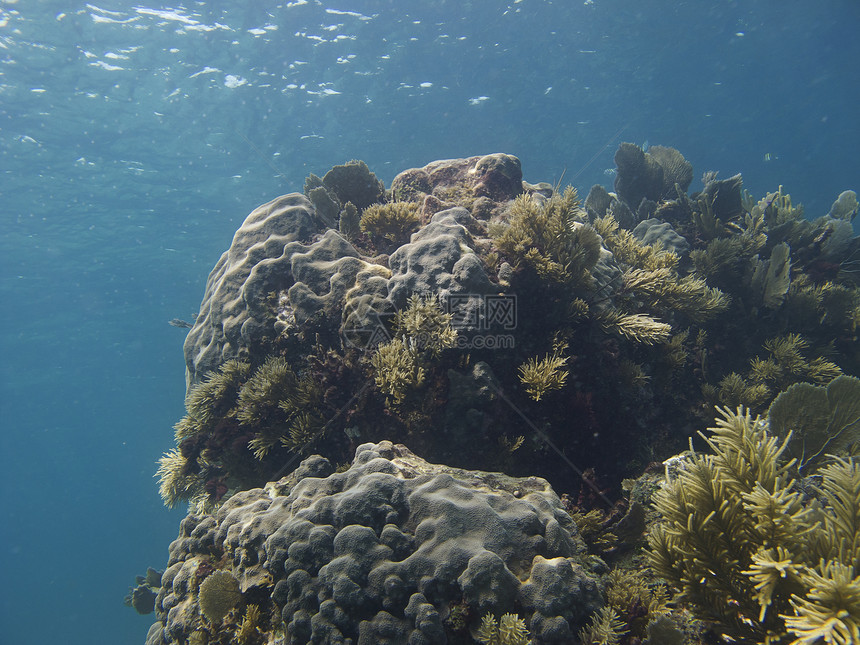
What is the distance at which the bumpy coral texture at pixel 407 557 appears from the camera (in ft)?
8.54

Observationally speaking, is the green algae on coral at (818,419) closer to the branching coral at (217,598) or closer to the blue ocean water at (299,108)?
the branching coral at (217,598)

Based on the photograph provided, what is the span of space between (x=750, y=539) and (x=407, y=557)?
218 cm

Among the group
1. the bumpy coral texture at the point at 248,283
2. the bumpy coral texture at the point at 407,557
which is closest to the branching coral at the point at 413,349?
the bumpy coral texture at the point at 407,557

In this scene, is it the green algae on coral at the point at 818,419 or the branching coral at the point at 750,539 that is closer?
the branching coral at the point at 750,539

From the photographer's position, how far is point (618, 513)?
13.0 feet

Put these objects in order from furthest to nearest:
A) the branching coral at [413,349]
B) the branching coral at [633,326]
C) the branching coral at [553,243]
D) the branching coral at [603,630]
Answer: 1. the branching coral at [633,326]
2. the branching coral at [553,243]
3. the branching coral at [413,349]
4. the branching coral at [603,630]

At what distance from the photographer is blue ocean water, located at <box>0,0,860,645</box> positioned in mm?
18234

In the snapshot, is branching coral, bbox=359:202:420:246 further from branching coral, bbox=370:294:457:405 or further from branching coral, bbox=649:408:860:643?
branching coral, bbox=649:408:860:643

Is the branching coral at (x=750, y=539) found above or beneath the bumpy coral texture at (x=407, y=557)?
above

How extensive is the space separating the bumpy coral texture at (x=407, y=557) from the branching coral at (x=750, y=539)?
778 mm

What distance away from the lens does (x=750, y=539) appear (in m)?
2.22

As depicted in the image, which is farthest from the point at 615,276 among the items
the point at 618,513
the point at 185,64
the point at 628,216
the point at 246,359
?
the point at 185,64

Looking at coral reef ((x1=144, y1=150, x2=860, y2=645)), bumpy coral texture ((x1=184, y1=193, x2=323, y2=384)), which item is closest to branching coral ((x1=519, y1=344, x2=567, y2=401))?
coral reef ((x1=144, y1=150, x2=860, y2=645))

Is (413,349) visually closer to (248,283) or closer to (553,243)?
(553,243)
